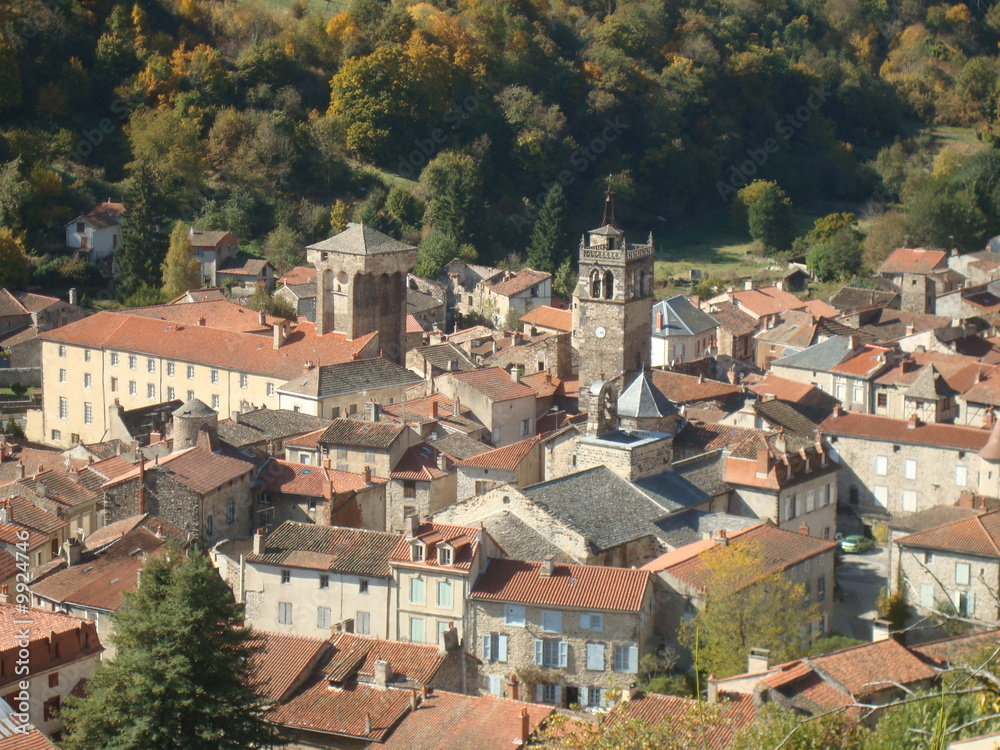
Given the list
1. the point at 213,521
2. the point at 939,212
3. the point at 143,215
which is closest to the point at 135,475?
the point at 213,521

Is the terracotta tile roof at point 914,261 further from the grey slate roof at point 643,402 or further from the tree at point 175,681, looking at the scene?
the tree at point 175,681

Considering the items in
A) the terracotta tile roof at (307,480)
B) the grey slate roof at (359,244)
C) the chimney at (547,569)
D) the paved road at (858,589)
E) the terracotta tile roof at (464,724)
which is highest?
the grey slate roof at (359,244)

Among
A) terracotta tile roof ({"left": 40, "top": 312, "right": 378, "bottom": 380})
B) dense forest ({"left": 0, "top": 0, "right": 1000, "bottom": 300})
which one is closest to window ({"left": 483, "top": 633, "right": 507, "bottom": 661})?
terracotta tile roof ({"left": 40, "top": 312, "right": 378, "bottom": 380})

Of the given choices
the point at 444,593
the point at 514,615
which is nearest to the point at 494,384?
the point at 444,593

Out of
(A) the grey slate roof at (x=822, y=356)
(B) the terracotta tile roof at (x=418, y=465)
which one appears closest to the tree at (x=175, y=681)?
(B) the terracotta tile roof at (x=418, y=465)

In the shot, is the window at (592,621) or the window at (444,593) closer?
the window at (592,621)

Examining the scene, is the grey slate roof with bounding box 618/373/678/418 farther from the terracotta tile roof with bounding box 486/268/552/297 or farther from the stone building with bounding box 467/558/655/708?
the terracotta tile roof with bounding box 486/268/552/297
